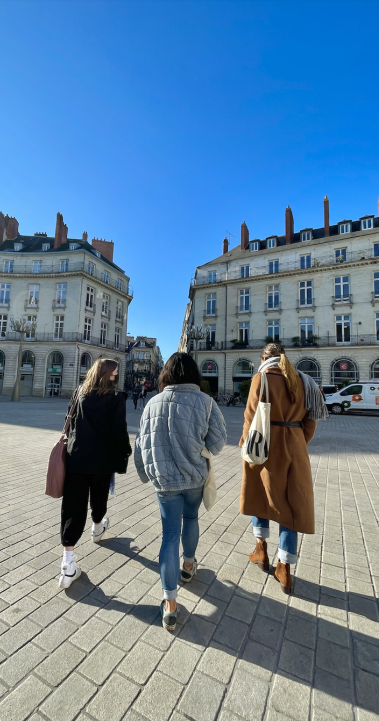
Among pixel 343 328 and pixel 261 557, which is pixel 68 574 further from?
pixel 343 328

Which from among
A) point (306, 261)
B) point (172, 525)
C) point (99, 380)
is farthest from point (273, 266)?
point (172, 525)

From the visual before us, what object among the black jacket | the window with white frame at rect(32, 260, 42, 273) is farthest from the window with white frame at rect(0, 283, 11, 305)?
the black jacket

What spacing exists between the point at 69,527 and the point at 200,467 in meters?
1.27

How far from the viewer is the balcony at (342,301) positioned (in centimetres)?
3015

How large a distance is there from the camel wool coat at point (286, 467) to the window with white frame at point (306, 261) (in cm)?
3395

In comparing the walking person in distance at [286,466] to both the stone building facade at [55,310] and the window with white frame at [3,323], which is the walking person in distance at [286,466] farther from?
the window with white frame at [3,323]

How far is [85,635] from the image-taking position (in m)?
2.00

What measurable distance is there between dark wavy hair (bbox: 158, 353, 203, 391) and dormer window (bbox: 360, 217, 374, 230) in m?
36.8

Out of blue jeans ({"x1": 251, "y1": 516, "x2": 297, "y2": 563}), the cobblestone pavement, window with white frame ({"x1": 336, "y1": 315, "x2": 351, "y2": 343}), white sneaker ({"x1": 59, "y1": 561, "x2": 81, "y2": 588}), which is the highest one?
window with white frame ({"x1": 336, "y1": 315, "x2": 351, "y2": 343})

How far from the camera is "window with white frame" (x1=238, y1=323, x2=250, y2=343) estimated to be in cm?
3512

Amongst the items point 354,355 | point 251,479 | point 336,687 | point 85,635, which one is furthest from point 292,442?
→ point 354,355

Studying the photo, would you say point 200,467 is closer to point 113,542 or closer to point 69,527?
point 69,527

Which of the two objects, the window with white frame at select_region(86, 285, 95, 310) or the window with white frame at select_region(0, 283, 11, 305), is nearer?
the window with white frame at select_region(86, 285, 95, 310)

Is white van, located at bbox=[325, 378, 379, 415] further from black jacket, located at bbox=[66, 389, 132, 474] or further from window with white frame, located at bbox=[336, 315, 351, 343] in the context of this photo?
black jacket, located at bbox=[66, 389, 132, 474]
